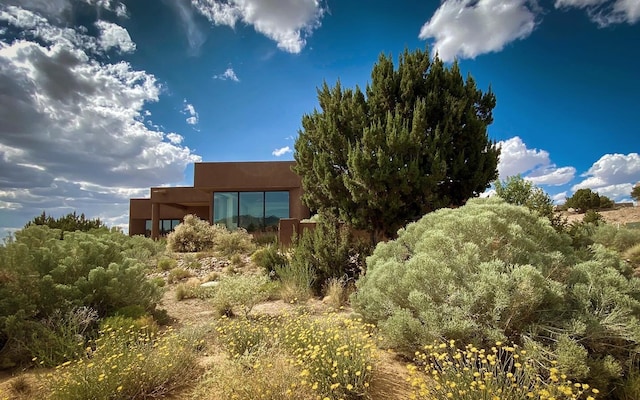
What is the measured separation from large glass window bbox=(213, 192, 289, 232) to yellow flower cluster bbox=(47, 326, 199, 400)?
1388 cm

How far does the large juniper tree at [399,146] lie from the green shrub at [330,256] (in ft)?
2.78

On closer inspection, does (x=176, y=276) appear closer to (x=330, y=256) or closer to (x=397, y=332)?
(x=330, y=256)

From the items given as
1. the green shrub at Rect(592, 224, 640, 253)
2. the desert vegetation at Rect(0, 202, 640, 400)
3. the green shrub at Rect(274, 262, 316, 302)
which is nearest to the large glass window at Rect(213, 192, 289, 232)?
the green shrub at Rect(274, 262, 316, 302)

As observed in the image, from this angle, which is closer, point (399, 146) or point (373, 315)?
point (373, 315)

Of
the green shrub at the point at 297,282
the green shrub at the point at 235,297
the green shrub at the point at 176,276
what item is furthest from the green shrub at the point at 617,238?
the green shrub at the point at 176,276

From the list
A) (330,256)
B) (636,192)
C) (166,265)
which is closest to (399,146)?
(330,256)

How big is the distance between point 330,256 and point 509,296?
4.29 metres

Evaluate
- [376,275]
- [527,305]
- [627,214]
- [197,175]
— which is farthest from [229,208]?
[627,214]

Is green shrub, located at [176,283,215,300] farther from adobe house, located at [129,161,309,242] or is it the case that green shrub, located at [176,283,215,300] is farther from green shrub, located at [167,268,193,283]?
adobe house, located at [129,161,309,242]

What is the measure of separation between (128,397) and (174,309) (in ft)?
12.1

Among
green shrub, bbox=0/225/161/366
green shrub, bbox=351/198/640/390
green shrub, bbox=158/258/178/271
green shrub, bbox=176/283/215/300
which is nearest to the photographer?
green shrub, bbox=351/198/640/390

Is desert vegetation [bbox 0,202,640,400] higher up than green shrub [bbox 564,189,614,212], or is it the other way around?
green shrub [bbox 564,189,614,212]

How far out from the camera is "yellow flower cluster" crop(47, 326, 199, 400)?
2652 millimetres

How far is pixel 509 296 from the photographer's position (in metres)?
2.88
